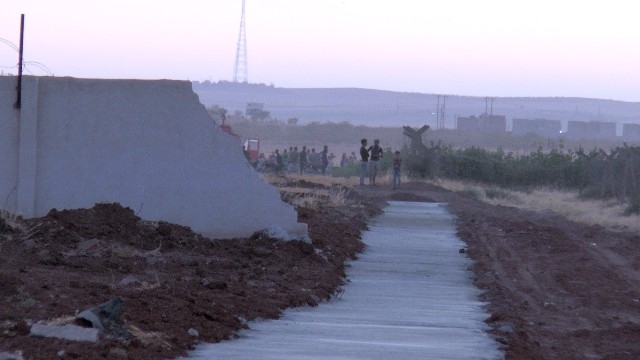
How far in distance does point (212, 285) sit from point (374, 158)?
94.1ft

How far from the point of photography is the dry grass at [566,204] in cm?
2969

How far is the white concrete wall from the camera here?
48.4 ft

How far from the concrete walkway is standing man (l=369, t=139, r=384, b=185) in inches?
780

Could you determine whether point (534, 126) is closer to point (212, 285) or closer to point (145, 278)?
point (145, 278)

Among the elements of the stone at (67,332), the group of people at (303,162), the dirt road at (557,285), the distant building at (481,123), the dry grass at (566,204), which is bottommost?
the dirt road at (557,285)

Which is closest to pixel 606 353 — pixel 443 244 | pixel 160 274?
pixel 160 274

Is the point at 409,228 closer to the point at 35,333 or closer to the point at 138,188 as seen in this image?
the point at 138,188

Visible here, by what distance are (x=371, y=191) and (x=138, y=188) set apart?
71.4ft

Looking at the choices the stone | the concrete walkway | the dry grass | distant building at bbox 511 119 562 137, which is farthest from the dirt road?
distant building at bbox 511 119 562 137

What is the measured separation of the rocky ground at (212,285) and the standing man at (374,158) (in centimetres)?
1844

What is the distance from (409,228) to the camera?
23734 millimetres

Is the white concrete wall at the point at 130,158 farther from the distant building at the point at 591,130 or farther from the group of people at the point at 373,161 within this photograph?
the distant building at the point at 591,130

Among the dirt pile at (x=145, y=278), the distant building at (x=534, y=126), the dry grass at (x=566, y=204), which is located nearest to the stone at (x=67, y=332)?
the dirt pile at (x=145, y=278)

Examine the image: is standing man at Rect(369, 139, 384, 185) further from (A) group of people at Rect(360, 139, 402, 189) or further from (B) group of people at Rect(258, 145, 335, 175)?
(B) group of people at Rect(258, 145, 335, 175)
